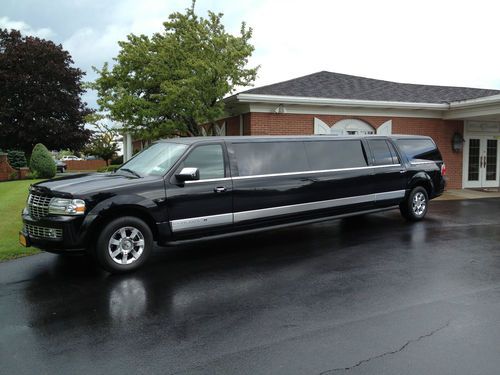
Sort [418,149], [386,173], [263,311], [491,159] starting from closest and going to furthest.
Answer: [263,311], [386,173], [418,149], [491,159]

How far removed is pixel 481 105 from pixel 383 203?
8.50 meters

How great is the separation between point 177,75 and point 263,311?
945 cm

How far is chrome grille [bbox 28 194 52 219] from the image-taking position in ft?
19.1

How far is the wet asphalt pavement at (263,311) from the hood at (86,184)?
3.76 feet

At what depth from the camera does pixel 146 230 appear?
6062 mm

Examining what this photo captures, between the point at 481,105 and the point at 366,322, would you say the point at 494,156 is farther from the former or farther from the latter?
the point at 366,322

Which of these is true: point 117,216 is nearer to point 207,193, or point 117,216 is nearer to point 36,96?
point 207,193

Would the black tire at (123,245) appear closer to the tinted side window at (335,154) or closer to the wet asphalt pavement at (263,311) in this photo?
the wet asphalt pavement at (263,311)

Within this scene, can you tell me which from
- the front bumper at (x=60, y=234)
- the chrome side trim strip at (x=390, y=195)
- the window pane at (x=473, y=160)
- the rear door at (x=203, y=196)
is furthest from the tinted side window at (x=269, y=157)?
the window pane at (x=473, y=160)

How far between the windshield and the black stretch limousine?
0.08 feet

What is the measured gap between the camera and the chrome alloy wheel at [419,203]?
32.0ft

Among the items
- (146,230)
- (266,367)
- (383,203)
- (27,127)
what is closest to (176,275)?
(146,230)

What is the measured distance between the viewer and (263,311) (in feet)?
14.9

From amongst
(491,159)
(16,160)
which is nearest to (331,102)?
(491,159)
